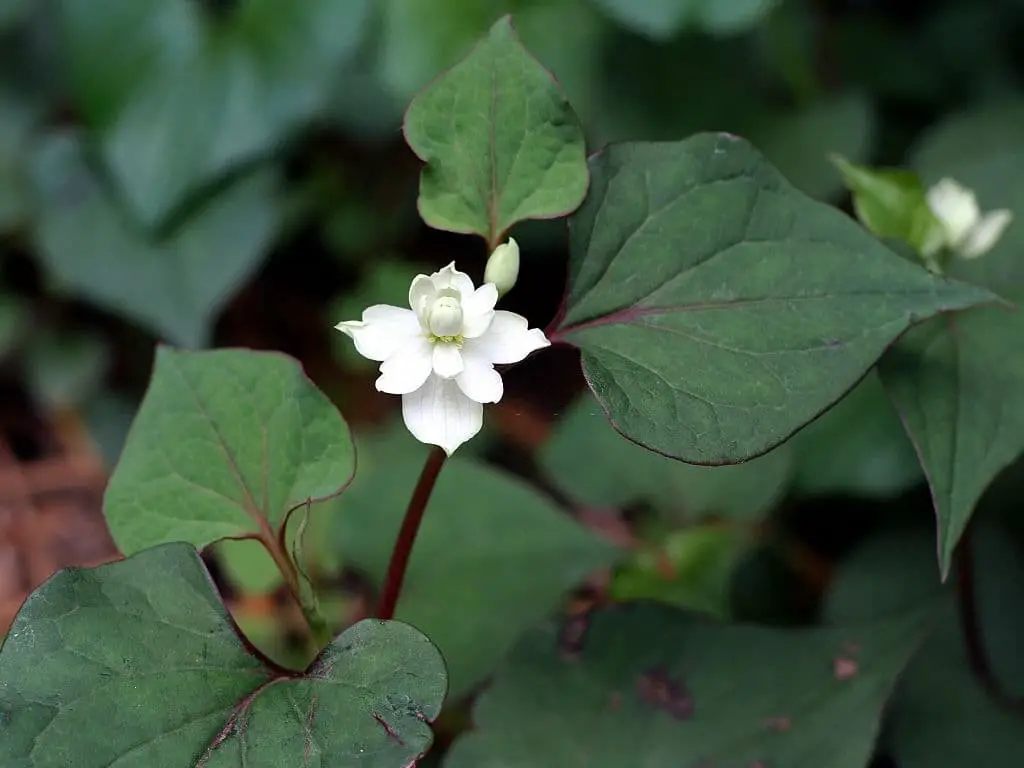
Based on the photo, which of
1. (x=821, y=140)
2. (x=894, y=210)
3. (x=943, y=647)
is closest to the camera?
(x=894, y=210)

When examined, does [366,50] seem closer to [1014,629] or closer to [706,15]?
[706,15]

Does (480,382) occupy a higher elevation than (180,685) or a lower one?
higher

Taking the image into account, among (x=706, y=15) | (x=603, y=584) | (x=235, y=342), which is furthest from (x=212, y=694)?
(x=235, y=342)

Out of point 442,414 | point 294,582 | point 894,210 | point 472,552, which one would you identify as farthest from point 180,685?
point 894,210

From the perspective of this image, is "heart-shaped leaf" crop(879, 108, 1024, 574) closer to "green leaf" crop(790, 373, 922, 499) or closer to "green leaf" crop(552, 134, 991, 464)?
"green leaf" crop(552, 134, 991, 464)

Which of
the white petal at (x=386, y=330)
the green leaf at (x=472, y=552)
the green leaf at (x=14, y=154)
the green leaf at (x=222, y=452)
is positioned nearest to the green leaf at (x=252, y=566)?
the green leaf at (x=472, y=552)

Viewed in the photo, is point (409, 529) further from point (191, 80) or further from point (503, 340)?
point (191, 80)
